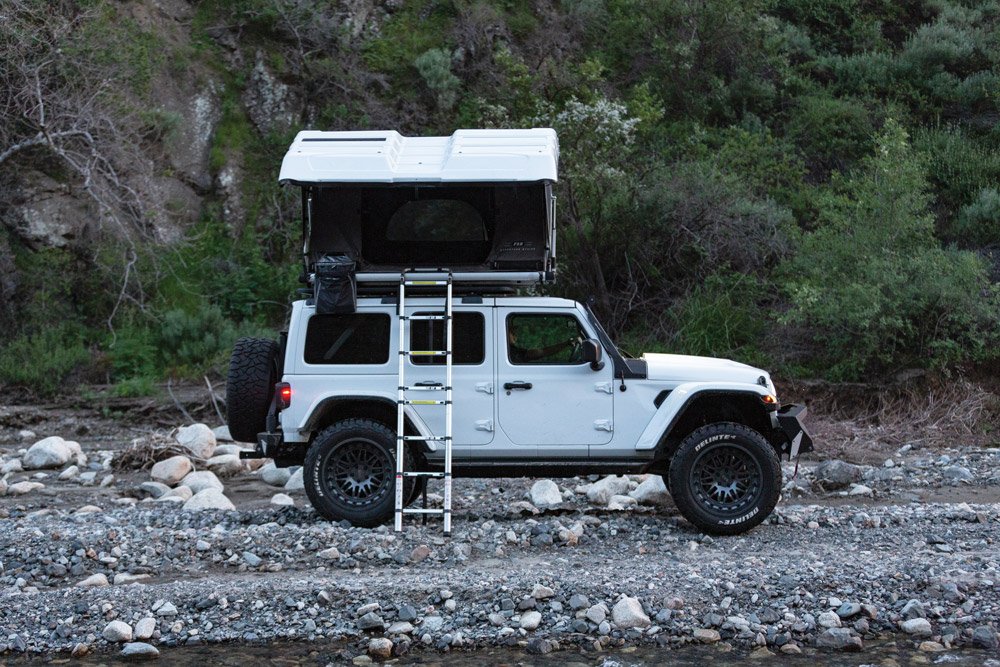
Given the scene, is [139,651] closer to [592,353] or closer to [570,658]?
[570,658]

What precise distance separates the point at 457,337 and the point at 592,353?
117 cm

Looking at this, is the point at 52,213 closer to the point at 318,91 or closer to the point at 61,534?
the point at 318,91

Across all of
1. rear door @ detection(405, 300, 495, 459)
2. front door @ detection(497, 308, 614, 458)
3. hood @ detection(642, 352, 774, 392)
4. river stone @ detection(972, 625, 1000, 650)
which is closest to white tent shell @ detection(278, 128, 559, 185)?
rear door @ detection(405, 300, 495, 459)

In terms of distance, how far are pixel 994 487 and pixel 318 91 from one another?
16.5 metres

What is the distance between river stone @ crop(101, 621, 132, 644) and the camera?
7086mm

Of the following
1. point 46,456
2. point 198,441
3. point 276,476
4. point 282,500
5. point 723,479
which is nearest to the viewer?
point 723,479

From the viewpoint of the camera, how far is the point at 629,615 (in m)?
7.22

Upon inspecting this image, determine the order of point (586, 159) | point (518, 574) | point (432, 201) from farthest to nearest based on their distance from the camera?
point (586, 159)
point (432, 201)
point (518, 574)

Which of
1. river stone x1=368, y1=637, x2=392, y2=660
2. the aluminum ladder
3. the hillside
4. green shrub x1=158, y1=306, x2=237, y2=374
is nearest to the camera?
river stone x1=368, y1=637, x2=392, y2=660

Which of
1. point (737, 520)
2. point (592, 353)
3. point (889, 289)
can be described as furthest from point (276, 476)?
point (889, 289)

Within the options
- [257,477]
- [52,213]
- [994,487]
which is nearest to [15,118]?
[52,213]

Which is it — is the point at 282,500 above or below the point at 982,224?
below

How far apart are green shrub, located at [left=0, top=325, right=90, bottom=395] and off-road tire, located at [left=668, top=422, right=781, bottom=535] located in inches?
516

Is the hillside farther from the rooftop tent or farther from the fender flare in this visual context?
the rooftop tent
